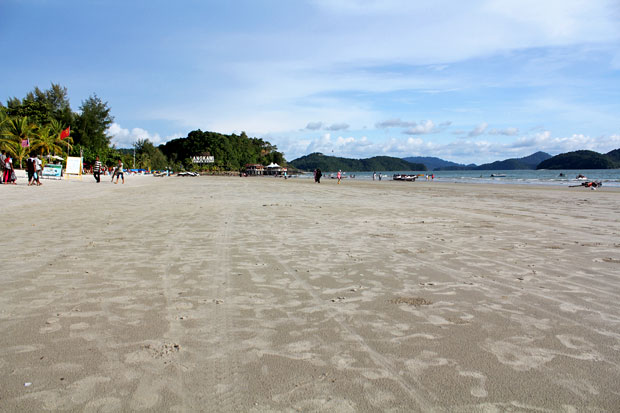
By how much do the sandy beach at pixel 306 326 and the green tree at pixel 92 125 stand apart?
224 feet

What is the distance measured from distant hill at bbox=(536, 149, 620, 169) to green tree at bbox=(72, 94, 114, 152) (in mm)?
165180

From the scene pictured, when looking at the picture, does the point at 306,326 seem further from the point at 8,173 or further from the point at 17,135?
the point at 17,135

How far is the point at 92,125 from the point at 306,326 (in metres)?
79.7

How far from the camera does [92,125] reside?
72062 millimetres

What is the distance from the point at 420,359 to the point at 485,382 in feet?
1.47

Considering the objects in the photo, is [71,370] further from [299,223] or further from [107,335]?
[299,223]

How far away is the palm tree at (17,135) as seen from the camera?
132 feet

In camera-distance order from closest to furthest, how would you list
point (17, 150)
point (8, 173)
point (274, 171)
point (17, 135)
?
point (8, 173), point (17, 135), point (17, 150), point (274, 171)

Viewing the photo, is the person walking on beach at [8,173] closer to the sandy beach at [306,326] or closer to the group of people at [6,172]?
the group of people at [6,172]

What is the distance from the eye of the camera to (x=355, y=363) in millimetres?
2854

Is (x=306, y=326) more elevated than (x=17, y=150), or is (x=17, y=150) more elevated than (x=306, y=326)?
(x=17, y=150)

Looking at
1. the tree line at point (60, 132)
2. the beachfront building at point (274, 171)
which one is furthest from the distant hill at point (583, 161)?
the tree line at point (60, 132)

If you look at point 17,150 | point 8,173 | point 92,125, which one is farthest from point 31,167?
point 92,125

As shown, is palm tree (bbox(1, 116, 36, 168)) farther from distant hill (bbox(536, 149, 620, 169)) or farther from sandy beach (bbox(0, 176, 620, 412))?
distant hill (bbox(536, 149, 620, 169))
